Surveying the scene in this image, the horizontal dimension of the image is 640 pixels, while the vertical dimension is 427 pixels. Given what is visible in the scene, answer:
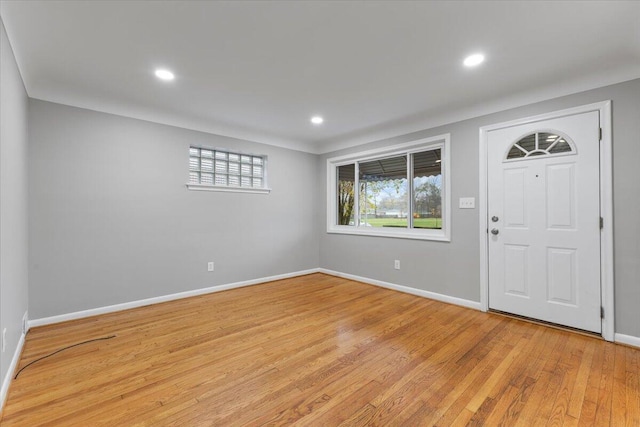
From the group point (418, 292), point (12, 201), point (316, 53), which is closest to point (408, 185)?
point (418, 292)

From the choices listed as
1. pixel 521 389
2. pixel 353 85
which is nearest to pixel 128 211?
pixel 353 85

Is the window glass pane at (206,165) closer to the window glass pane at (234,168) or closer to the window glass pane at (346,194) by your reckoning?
the window glass pane at (234,168)

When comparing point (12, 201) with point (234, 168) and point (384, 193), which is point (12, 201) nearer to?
point (234, 168)

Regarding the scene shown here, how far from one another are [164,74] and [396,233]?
345cm

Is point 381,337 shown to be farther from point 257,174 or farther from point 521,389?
point 257,174

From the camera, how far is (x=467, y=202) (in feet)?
→ 11.2

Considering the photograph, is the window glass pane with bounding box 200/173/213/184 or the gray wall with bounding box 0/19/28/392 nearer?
the gray wall with bounding box 0/19/28/392

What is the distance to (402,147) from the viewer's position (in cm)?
411

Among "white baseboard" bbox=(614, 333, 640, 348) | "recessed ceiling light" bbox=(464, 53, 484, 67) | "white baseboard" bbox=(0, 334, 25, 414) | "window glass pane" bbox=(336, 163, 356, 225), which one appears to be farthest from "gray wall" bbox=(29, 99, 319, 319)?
"white baseboard" bbox=(614, 333, 640, 348)

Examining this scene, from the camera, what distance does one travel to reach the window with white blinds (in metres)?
4.01

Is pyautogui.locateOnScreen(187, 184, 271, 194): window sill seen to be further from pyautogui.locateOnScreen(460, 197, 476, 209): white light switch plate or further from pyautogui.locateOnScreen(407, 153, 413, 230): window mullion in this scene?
pyautogui.locateOnScreen(460, 197, 476, 209): white light switch plate

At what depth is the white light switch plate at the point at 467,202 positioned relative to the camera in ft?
11.1

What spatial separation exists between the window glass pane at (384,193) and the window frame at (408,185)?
0.27 ft

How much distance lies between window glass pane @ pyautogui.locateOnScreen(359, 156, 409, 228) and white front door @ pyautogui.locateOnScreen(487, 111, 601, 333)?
1279mm
